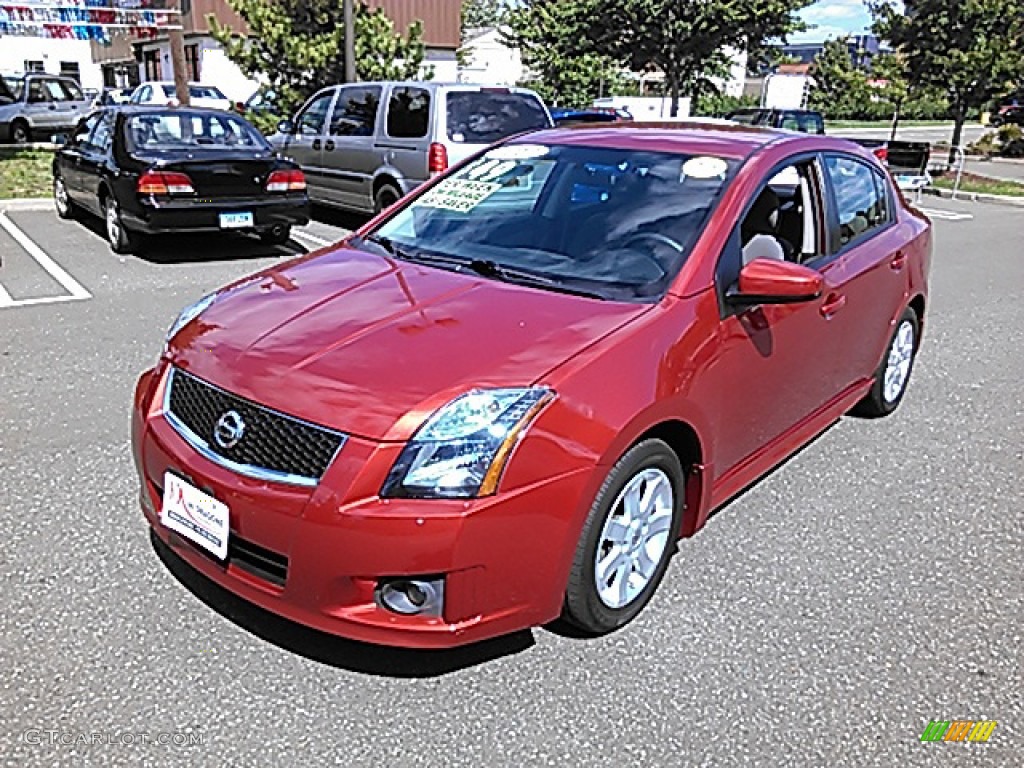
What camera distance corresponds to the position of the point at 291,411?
2.61m

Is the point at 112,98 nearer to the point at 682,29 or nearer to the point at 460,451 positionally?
the point at 682,29

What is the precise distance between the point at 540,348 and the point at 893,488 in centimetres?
233

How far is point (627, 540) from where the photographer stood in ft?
9.85

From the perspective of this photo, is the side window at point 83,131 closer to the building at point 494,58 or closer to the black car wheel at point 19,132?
the black car wheel at point 19,132

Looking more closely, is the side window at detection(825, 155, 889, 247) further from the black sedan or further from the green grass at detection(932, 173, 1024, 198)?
the green grass at detection(932, 173, 1024, 198)

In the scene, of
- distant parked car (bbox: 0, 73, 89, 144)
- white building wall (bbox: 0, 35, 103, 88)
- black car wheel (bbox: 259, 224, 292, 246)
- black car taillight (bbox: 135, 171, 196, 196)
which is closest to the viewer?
black car taillight (bbox: 135, 171, 196, 196)

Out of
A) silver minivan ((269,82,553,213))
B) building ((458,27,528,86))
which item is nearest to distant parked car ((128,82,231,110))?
silver minivan ((269,82,553,213))

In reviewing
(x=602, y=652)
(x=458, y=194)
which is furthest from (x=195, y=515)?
(x=458, y=194)

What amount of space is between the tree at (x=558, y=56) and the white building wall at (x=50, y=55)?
20.0 metres

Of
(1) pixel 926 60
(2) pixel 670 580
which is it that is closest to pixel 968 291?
(2) pixel 670 580

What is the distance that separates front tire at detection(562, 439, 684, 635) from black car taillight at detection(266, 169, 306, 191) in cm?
665

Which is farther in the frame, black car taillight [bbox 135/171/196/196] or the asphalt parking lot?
black car taillight [bbox 135/171/196/196]

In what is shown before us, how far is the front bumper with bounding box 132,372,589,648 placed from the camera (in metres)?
2.47

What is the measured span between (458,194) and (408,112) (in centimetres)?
605
